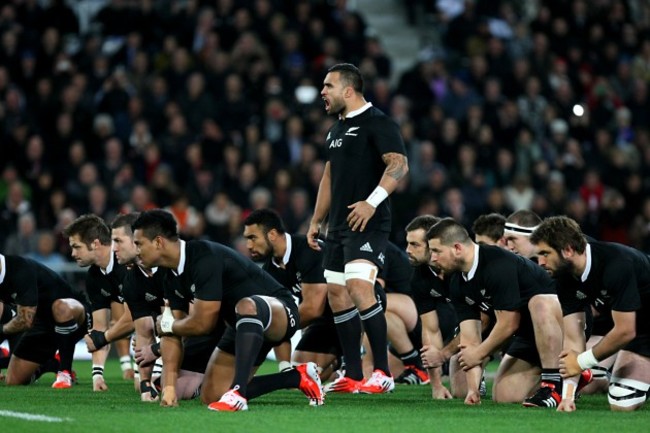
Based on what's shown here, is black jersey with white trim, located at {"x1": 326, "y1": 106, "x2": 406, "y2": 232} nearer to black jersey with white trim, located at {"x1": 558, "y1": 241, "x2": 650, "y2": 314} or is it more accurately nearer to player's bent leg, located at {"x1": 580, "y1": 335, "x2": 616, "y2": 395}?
black jersey with white trim, located at {"x1": 558, "y1": 241, "x2": 650, "y2": 314}

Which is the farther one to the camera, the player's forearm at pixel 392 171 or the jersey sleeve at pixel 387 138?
the jersey sleeve at pixel 387 138

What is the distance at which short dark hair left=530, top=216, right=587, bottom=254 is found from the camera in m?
8.17

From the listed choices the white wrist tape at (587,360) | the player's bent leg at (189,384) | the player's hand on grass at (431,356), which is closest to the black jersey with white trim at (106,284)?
the player's bent leg at (189,384)

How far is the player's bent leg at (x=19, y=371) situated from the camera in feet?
36.2

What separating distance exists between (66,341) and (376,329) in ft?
9.92

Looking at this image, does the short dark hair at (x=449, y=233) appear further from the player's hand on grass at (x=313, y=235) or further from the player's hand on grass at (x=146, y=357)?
the player's hand on grass at (x=146, y=357)

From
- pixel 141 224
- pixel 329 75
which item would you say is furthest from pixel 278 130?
pixel 141 224

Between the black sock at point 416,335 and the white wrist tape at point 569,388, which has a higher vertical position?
the white wrist tape at point 569,388

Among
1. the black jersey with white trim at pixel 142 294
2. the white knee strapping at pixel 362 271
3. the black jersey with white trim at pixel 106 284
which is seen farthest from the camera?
the black jersey with white trim at pixel 106 284

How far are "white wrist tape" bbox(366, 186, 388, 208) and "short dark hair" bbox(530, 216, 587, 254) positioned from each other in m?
1.34

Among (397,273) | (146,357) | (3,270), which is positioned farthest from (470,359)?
(3,270)

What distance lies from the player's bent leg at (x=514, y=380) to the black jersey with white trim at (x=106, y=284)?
3.13 meters

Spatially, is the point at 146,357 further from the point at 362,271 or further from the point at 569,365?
the point at 569,365

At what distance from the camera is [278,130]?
57.2 feet
